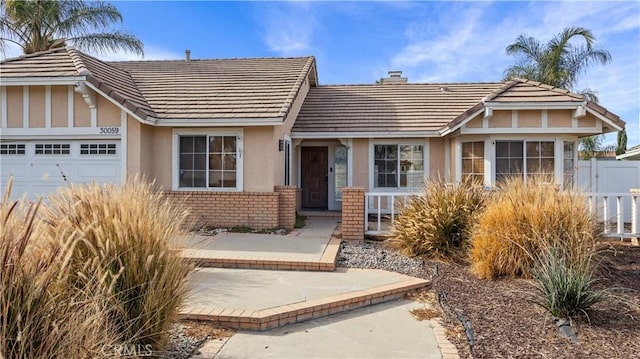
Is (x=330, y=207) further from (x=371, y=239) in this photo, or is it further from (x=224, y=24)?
(x=224, y=24)

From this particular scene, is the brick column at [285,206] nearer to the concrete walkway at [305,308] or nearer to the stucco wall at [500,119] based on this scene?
the concrete walkway at [305,308]

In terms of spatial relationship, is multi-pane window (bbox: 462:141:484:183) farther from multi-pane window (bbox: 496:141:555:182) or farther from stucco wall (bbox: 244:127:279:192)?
stucco wall (bbox: 244:127:279:192)

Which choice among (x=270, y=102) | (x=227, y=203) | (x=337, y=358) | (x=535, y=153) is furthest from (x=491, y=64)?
(x=337, y=358)

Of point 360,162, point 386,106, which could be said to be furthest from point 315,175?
point 386,106

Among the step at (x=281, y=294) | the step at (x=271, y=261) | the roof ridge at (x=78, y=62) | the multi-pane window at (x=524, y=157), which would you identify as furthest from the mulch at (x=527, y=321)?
the roof ridge at (x=78, y=62)

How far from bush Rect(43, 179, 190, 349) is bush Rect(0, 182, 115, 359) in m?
0.46

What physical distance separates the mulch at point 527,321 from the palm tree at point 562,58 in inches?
693

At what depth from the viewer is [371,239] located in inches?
366

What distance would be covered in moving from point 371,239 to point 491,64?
696 inches

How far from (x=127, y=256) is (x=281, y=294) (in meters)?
2.59

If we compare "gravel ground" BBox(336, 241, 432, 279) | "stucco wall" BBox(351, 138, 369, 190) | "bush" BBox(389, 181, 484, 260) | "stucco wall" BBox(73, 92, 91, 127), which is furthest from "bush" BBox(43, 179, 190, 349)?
"stucco wall" BBox(351, 138, 369, 190)

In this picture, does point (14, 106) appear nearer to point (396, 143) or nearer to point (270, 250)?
point (270, 250)

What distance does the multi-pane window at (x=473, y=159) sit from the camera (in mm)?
11914

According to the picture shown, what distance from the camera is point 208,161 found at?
11.0 m
